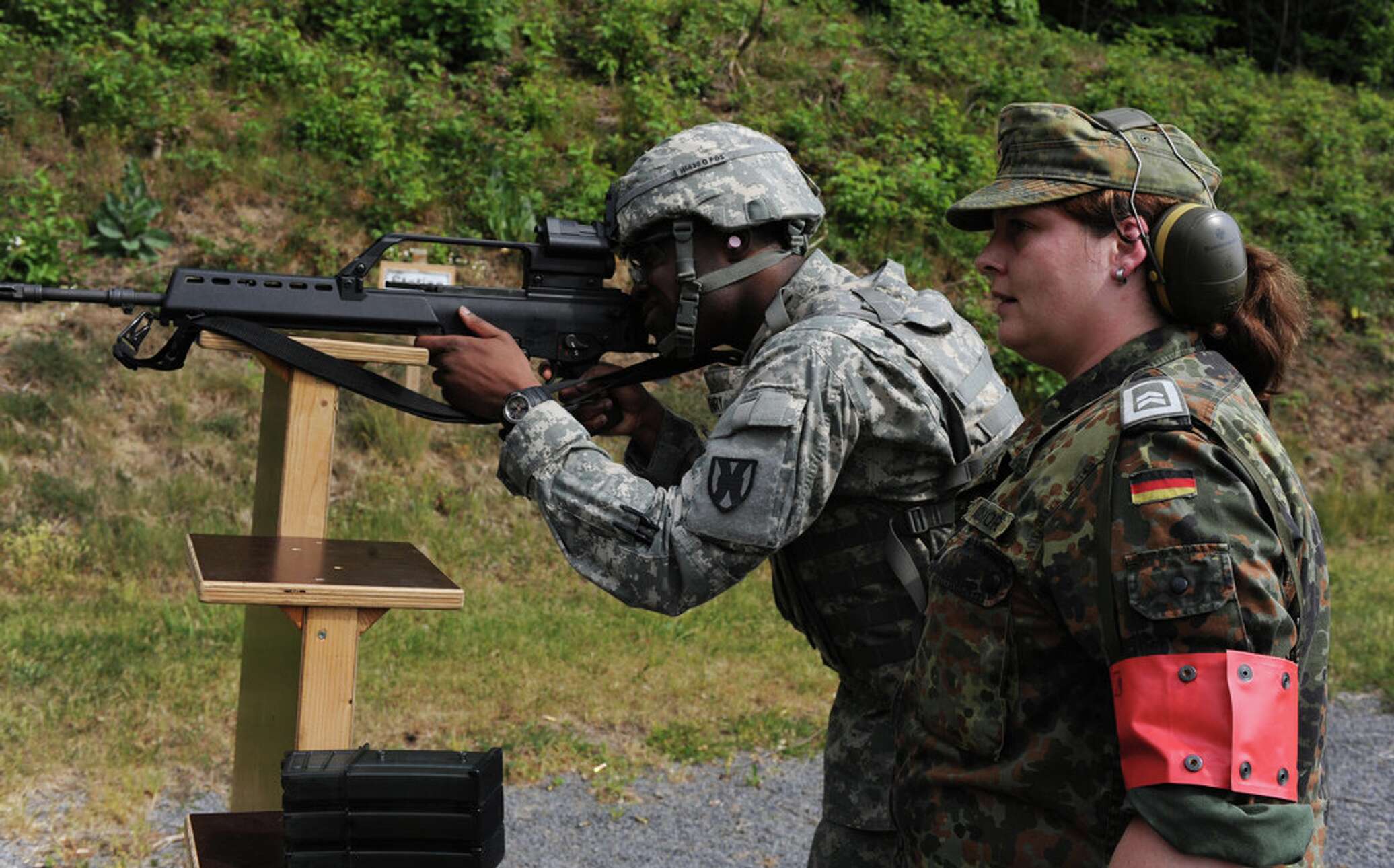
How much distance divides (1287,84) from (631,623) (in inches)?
501

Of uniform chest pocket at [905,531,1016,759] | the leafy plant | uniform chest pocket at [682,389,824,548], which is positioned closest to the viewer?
uniform chest pocket at [905,531,1016,759]

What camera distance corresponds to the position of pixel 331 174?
9023mm

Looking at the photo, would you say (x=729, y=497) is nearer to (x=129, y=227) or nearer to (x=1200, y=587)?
(x=1200, y=587)

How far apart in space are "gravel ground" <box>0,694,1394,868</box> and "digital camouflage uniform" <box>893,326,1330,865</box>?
2.79m

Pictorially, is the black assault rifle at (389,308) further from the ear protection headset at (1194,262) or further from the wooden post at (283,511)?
the ear protection headset at (1194,262)

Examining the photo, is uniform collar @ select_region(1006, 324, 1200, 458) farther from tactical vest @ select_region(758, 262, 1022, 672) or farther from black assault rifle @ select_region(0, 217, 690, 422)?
black assault rifle @ select_region(0, 217, 690, 422)

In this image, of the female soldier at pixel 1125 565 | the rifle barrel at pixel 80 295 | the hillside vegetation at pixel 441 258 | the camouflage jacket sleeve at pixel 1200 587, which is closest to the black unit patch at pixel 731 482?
the female soldier at pixel 1125 565

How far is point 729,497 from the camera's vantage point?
2.43 m

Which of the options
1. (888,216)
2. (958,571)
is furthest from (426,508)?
(958,571)

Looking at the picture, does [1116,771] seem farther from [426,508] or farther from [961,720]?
[426,508]

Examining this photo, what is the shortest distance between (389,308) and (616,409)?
59 cm

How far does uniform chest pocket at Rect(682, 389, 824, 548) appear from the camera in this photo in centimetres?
242

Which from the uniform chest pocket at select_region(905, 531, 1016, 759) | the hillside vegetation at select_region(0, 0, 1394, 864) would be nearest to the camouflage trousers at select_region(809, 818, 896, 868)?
the uniform chest pocket at select_region(905, 531, 1016, 759)

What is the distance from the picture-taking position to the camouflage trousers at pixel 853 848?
2.68 metres
